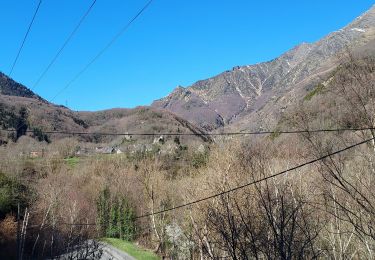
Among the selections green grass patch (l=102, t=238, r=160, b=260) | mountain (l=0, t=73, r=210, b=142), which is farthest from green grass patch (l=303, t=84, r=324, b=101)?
mountain (l=0, t=73, r=210, b=142)

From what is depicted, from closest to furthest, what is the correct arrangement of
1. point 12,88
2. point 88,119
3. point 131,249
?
point 131,249 → point 88,119 → point 12,88

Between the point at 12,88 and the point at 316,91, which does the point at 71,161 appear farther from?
the point at 12,88

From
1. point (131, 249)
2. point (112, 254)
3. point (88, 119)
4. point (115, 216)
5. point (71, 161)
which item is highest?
point (88, 119)

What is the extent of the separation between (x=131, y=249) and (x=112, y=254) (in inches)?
63.5

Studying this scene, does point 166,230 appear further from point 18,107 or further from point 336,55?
point 18,107

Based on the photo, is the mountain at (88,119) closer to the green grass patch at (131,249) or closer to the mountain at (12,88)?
the mountain at (12,88)

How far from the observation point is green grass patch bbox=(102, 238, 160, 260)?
106ft

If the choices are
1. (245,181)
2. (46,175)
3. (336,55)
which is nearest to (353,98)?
(336,55)

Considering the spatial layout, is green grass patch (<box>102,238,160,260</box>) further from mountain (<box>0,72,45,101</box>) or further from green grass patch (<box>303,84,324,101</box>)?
mountain (<box>0,72,45,101</box>)

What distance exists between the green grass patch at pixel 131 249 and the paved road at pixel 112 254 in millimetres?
435

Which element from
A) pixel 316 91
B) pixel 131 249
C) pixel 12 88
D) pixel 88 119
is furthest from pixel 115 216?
pixel 12 88

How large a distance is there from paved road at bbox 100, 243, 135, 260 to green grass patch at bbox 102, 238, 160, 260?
435mm

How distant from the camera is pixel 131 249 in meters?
34.8

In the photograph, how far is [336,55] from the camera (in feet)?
33.1
